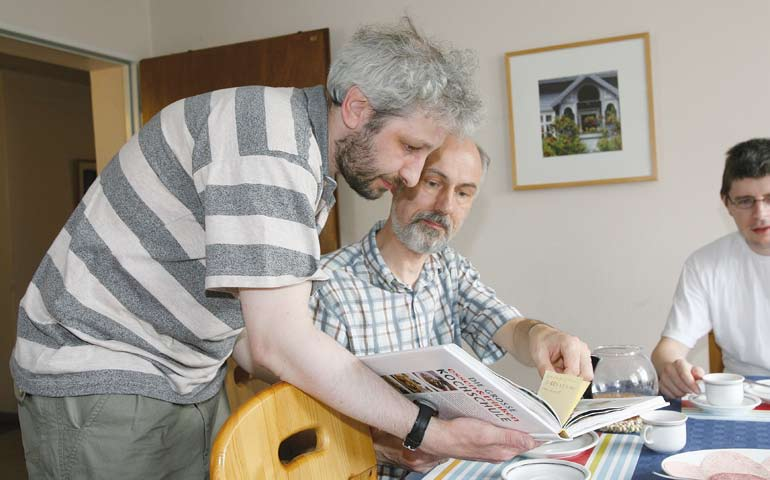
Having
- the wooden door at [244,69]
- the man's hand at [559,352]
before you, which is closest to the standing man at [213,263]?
the man's hand at [559,352]

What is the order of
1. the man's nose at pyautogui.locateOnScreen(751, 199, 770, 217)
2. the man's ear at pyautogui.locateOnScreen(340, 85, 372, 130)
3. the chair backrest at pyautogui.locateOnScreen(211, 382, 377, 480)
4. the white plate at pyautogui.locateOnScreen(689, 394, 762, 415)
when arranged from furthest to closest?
the man's nose at pyautogui.locateOnScreen(751, 199, 770, 217)
the white plate at pyautogui.locateOnScreen(689, 394, 762, 415)
the man's ear at pyautogui.locateOnScreen(340, 85, 372, 130)
the chair backrest at pyautogui.locateOnScreen(211, 382, 377, 480)

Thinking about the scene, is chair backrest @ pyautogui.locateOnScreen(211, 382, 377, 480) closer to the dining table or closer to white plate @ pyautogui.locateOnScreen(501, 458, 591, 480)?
the dining table

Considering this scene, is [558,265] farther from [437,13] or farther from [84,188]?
[84,188]

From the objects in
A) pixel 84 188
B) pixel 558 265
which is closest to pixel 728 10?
pixel 558 265

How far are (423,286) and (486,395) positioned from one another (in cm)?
89

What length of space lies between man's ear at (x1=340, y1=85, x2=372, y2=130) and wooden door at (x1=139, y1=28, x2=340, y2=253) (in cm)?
197

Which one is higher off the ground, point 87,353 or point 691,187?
point 691,187

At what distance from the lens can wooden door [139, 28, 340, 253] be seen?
321cm

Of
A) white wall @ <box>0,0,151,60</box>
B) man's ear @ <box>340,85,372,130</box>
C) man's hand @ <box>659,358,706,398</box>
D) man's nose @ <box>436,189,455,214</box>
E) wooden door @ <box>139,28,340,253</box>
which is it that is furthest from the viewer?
wooden door @ <box>139,28,340,253</box>

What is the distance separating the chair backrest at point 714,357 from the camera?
86.7 inches

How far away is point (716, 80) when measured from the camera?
106 inches

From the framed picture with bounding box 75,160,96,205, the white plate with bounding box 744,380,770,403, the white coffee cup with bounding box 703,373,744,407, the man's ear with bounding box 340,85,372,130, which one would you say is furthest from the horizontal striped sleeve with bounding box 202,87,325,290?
the framed picture with bounding box 75,160,96,205

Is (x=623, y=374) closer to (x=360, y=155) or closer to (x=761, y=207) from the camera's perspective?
(x=360, y=155)

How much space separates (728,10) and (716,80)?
0.25 meters
